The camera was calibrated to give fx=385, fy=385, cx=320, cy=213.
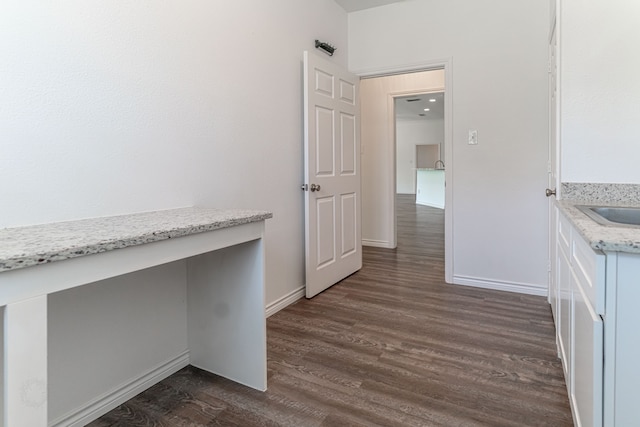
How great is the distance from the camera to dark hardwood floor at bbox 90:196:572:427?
1.57m

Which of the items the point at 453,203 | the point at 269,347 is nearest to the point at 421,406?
the point at 269,347

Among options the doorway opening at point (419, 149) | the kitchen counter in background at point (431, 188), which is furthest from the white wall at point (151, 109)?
the doorway opening at point (419, 149)

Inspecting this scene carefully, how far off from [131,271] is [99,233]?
0.16 meters

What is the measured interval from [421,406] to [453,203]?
6.59ft

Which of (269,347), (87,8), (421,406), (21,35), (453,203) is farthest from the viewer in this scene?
(453,203)

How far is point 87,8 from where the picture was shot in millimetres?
1503

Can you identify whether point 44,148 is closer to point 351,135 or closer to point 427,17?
point 351,135

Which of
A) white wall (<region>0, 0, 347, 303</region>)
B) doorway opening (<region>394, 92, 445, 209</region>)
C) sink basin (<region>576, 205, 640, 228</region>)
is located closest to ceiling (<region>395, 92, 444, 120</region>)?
doorway opening (<region>394, 92, 445, 209</region>)

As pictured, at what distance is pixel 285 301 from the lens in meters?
2.83

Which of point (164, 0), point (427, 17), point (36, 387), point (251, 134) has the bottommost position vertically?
point (36, 387)

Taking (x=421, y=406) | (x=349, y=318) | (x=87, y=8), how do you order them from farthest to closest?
(x=349, y=318)
(x=421, y=406)
(x=87, y=8)

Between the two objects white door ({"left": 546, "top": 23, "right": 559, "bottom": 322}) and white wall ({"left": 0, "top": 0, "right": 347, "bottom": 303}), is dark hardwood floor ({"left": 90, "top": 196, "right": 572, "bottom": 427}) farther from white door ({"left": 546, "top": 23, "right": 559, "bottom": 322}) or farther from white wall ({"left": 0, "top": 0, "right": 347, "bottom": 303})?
white wall ({"left": 0, "top": 0, "right": 347, "bottom": 303})

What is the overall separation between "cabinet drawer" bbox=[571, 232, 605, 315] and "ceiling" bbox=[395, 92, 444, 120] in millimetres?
6481

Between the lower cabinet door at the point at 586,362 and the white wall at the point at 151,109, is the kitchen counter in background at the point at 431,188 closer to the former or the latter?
the white wall at the point at 151,109
